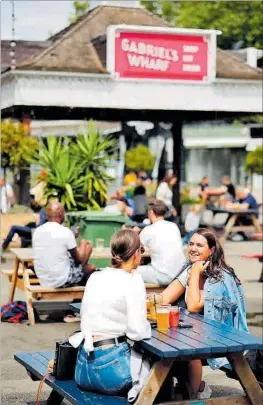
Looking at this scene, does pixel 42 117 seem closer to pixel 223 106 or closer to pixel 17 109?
pixel 17 109

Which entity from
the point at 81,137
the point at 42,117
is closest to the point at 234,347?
the point at 81,137

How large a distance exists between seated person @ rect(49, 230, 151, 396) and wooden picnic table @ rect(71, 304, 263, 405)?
0.14 metres

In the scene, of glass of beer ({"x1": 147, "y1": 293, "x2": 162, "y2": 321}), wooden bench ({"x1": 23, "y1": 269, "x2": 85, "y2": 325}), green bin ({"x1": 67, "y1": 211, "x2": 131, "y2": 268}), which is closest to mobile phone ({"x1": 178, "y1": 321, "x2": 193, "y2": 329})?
glass of beer ({"x1": 147, "y1": 293, "x2": 162, "y2": 321})

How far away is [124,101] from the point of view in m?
20.2

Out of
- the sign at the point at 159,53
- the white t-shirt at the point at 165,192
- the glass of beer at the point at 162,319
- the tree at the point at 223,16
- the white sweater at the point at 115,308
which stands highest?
the tree at the point at 223,16

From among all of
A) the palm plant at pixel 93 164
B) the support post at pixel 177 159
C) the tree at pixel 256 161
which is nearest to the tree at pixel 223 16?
the tree at pixel 256 161

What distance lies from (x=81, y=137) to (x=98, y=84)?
11.0ft

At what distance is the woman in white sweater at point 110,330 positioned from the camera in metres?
5.74

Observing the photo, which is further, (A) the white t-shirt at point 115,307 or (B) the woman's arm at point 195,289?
(B) the woman's arm at point 195,289

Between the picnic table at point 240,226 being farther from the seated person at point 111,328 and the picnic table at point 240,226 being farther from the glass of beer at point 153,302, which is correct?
the seated person at point 111,328

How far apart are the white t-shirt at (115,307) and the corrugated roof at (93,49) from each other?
13804mm

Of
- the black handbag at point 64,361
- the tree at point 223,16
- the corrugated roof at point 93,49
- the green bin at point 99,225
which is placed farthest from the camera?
the tree at point 223,16

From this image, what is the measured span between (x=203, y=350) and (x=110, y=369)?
0.55 metres

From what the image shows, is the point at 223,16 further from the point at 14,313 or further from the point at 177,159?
the point at 14,313
